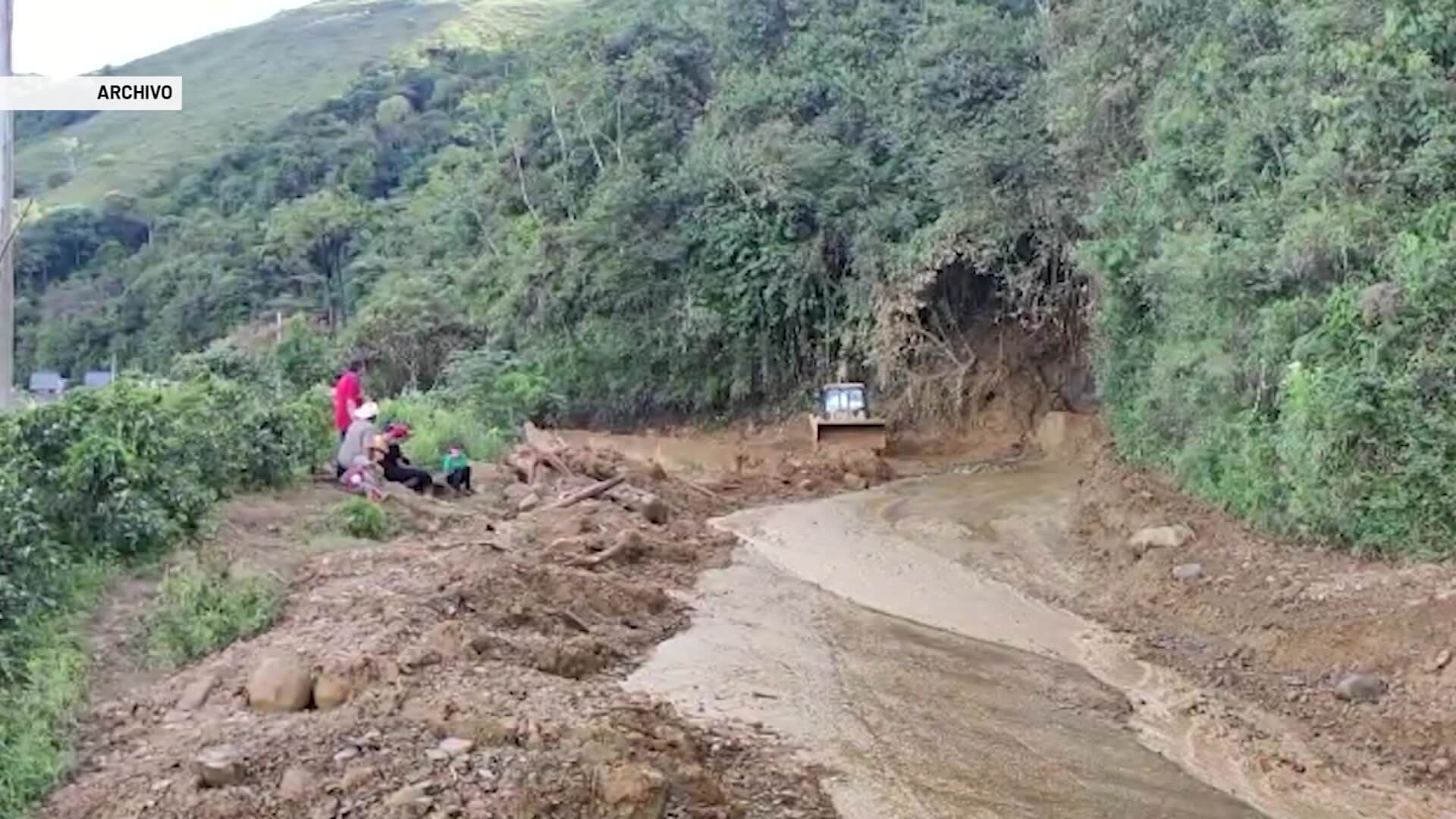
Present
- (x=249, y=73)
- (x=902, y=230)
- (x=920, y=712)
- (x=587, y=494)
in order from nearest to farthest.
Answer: (x=920, y=712) → (x=587, y=494) → (x=902, y=230) → (x=249, y=73)

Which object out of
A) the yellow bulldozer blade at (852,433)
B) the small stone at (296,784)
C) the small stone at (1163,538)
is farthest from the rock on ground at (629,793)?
the yellow bulldozer blade at (852,433)

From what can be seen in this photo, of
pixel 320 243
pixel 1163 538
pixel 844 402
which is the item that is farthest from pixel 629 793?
pixel 320 243

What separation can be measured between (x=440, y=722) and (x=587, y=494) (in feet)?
28.1

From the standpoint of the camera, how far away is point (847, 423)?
2400 centimetres

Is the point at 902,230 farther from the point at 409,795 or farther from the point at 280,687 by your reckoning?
the point at 409,795

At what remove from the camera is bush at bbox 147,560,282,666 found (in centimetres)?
762

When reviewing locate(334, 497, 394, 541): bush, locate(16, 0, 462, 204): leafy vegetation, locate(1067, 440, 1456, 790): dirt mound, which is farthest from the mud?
locate(16, 0, 462, 204): leafy vegetation

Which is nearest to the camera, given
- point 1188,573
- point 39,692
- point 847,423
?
point 39,692

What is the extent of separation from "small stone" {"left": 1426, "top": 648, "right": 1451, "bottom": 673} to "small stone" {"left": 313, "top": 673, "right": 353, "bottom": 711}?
23.3 ft

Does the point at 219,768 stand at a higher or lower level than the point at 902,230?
lower

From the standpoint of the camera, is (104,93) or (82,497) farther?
(104,93)

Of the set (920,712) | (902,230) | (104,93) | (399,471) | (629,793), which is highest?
(104,93)

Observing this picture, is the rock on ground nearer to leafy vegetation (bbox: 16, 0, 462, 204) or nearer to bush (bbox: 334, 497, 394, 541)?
bush (bbox: 334, 497, 394, 541)

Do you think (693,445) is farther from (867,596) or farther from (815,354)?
(867,596)
